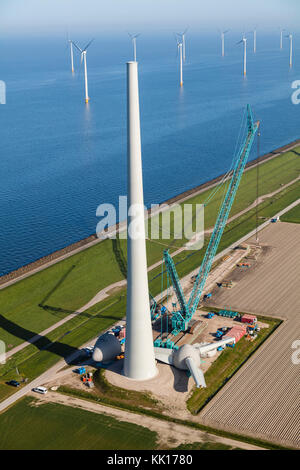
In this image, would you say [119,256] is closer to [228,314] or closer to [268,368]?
[228,314]

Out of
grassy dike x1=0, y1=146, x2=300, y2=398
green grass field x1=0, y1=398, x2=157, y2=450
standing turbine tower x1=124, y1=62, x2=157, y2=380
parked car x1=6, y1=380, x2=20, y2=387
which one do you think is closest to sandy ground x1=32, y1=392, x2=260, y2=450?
green grass field x1=0, y1=398, x2=157, y2=450

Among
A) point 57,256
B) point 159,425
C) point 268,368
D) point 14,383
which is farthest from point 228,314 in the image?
point 57,256

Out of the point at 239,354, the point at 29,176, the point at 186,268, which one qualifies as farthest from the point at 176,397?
the point at 29,176

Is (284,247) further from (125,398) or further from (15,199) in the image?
(15,199)

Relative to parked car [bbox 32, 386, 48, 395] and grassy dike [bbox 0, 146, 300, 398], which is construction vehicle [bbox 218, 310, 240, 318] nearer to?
grassy dike [bbox 0, 146, 300, 398]

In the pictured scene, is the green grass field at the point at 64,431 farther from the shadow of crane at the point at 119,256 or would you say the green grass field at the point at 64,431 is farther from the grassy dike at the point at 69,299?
the shadow of crane at the point at 119,256

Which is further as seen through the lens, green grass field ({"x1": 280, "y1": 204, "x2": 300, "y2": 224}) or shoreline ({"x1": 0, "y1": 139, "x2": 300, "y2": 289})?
green grass field ({"x1": 280, "y1": 204, "x2": 300, "y2": 224})
